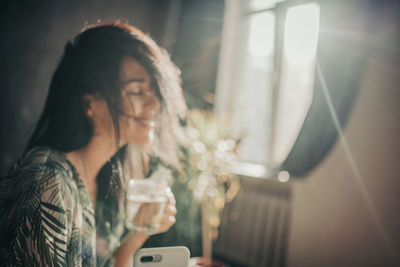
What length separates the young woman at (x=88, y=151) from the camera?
24.1 inches

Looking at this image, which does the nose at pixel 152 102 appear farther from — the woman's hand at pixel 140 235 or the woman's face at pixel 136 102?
the woman's hand at pixel 140 235

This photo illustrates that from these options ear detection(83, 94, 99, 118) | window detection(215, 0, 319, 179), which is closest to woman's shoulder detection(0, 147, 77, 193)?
ear detection(83, 94, 99, 118)

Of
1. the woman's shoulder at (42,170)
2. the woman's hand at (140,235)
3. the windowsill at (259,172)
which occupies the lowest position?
the windowsill at (259,172)

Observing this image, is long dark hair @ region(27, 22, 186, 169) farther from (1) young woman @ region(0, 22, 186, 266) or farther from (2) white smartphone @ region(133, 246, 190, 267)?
(2) white smartphone @ region(133, 246, 190, 267)

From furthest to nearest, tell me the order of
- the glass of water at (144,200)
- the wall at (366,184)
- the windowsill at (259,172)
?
the windowsill at (259,172), the wall at (366,184), the glass of water at (144,200)

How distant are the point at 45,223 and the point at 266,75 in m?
2.52

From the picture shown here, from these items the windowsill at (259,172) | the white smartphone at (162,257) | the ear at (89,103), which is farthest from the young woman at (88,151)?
the windowsill at (259,172)

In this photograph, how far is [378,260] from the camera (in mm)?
1755

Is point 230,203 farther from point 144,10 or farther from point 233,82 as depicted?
point 144,10

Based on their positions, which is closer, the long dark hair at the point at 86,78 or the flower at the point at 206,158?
the long dark hair at the point at 86,78

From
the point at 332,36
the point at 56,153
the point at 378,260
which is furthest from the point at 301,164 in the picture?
the point at 56,153

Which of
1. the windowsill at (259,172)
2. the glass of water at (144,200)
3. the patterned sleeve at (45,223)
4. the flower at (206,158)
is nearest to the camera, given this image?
the patterned sleeve at (45,223)

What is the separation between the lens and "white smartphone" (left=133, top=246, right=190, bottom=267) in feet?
2.10

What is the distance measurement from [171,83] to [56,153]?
38 cm
